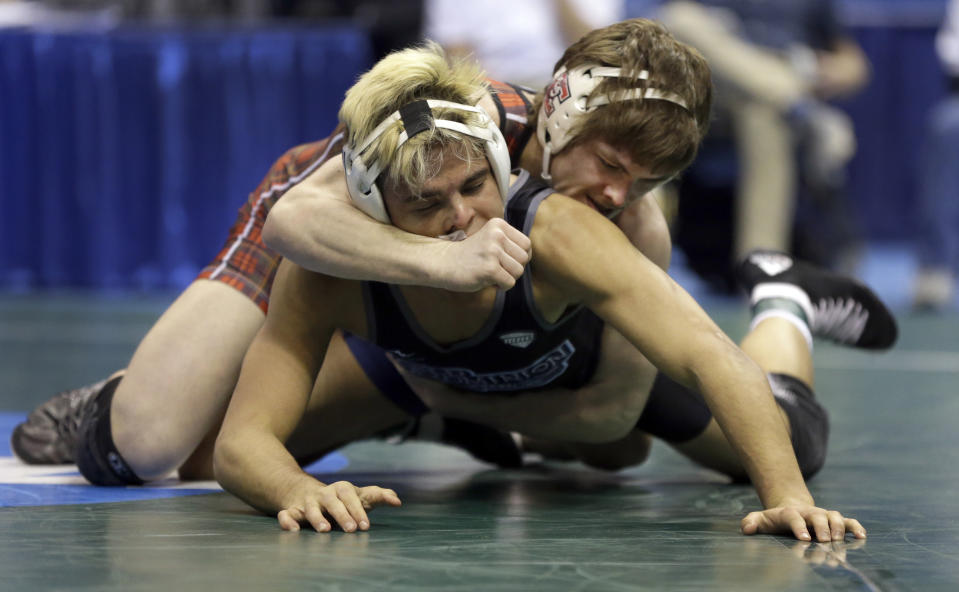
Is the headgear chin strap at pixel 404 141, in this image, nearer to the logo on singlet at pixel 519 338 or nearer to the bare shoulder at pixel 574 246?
the bare shoulder at pixel 574 246

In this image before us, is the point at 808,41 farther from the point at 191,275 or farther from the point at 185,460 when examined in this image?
the point at 185,460

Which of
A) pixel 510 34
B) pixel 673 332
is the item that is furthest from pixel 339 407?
pixel 510 34

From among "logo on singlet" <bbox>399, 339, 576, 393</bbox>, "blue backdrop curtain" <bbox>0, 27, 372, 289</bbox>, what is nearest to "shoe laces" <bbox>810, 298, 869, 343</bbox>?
"logo on singlet" <bbox>399, 339, 576, 393</bbox>

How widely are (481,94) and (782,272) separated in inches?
53.2

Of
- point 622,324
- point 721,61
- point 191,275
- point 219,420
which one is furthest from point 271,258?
point 191,275

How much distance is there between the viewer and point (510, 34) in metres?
5.98

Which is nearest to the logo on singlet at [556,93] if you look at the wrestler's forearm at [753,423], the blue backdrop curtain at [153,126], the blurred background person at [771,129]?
the wrestler's forearm at [753,423]

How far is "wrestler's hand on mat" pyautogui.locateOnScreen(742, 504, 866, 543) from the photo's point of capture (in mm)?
2199

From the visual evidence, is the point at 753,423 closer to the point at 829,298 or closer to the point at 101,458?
the point at 829,298

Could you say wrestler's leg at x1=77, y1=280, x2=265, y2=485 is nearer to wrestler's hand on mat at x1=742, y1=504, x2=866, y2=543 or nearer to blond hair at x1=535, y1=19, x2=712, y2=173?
blond hair at x1=535, y1=19, x2=712, y2=173

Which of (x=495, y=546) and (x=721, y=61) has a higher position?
(x=721, y=61)

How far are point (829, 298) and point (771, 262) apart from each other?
177 mm

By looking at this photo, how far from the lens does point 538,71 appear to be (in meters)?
5.98

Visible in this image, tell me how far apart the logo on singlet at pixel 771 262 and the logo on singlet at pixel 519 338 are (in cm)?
117
